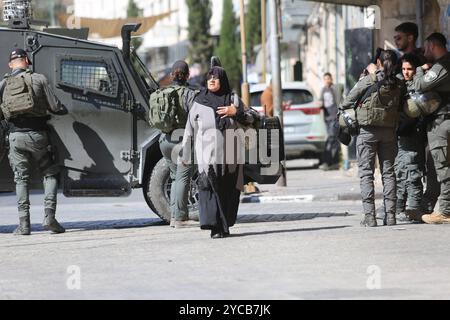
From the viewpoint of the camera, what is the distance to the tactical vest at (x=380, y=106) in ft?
39.6

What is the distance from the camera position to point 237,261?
9789 mm

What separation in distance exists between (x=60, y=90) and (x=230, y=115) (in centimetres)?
250

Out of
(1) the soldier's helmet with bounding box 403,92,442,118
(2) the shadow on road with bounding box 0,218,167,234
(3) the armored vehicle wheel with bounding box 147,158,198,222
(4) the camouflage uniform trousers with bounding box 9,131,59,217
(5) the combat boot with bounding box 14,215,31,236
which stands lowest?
(2) the shadow on road with bounding box 0,218,167,234

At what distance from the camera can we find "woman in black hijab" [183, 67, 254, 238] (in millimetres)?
11672

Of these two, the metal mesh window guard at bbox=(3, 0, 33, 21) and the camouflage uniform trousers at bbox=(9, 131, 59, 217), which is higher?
the metal mesh window guard at bbox=(3, 0, 33, 21)

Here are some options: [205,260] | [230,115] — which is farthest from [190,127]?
[205,260]

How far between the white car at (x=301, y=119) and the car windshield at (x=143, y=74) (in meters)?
10.9

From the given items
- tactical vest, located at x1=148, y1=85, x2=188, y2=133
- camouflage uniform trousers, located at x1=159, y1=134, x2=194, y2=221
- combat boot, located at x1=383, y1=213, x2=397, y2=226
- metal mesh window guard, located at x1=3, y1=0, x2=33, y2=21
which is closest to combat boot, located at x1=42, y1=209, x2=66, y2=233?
camouflage uniform trousers, located at x1=159, y1=134, x2=194, y2=221

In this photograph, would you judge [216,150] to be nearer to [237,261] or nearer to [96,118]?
[237,261]

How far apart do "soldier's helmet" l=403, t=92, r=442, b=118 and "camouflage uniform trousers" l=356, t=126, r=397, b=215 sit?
29 centimetres

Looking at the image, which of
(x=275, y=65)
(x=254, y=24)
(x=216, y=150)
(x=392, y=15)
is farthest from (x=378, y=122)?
(x=254, y=24)

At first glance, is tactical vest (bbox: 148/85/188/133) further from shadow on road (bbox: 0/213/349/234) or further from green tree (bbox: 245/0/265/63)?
green tree (bbox: 245/0/265/63)

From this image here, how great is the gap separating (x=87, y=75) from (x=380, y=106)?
3383mm
